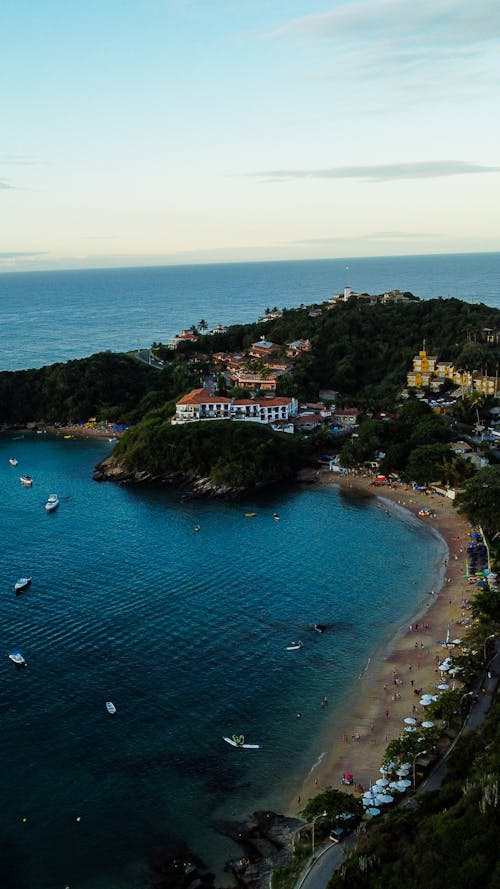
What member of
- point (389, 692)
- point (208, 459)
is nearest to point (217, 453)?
point (208, 459)

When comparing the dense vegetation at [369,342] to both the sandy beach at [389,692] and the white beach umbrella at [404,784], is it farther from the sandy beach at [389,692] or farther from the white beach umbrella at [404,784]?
the white beach umbrella at [404,784]

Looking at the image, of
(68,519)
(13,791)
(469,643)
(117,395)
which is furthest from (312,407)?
(13,791)

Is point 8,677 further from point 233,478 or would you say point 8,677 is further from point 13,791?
point 233,478

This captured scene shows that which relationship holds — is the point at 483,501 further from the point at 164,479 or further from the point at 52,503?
the point at 52,503

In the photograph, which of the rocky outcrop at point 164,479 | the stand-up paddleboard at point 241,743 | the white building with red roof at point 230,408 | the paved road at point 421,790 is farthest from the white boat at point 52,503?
the paved road at point 421,790

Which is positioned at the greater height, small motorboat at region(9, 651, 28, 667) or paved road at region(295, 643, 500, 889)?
paved road at region(295, 643, 500, 889)

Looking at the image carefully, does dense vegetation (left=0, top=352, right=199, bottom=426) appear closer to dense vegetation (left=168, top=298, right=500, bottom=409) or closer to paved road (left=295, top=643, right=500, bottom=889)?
dense vegetation (left=168, top=298, right=500, bottom=409)

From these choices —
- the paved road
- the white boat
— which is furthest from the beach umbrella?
the white boat
